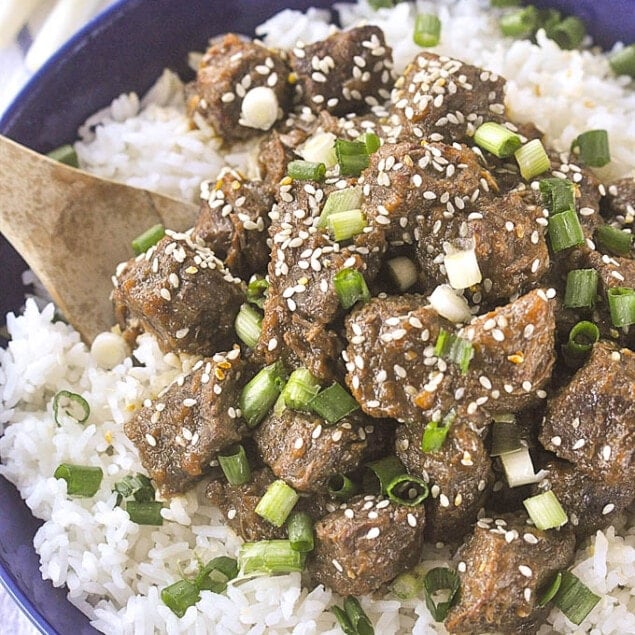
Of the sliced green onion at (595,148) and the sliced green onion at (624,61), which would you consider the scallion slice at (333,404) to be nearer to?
the sliced green onion at (595,148)

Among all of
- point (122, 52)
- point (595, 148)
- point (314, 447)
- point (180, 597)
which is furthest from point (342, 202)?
point (122, 52)

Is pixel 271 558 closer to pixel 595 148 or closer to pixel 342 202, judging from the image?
pixel 342 202

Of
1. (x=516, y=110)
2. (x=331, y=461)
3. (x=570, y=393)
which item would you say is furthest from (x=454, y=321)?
(x=516, y=110)

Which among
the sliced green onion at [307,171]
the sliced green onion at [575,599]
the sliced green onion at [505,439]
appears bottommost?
the sliced green onion at [575,599]

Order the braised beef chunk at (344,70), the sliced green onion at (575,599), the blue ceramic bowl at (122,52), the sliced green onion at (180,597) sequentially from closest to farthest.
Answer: the sliced green onion at (575,599)
the sliced green onion at (180,597)
the braised beef chunk at (344,70)
the blue ceramic bowl at (122,52)

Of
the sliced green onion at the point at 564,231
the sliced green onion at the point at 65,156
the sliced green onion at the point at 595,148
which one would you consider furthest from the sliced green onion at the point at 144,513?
the sliced green onion at the point at 595,148
